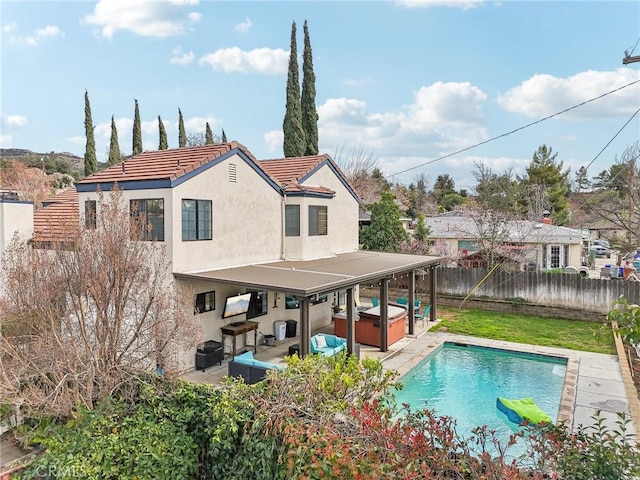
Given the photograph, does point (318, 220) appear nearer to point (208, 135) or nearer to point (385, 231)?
point (385, 231)

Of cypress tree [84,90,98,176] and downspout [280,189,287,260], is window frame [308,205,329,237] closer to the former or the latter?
downspout [280,189,287,260]

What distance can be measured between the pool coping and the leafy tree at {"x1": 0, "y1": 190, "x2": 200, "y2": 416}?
6869 mm

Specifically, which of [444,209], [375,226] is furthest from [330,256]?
[444,209]

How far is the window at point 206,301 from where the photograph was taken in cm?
1387

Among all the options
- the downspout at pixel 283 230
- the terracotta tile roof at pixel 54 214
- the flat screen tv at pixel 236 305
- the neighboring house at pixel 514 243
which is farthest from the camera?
the neighboring house at pixel 514 243

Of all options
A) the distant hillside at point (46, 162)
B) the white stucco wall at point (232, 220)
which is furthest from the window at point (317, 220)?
the distant hillside at point (46, 162)

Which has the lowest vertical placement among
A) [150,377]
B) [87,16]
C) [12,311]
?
[150,377]

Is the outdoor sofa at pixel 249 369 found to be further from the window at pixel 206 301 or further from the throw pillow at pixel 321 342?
the throw pillow at pixel 321 342

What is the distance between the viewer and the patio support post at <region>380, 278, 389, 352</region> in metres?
15.8

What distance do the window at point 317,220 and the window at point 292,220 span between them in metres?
0.70

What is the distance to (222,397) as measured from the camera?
290 inches

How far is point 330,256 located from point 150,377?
11.9 m

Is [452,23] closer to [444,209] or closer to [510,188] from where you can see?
[510,188]

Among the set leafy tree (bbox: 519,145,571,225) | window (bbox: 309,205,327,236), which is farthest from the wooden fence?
leafy tree (bbox: 519,145,571,225)
